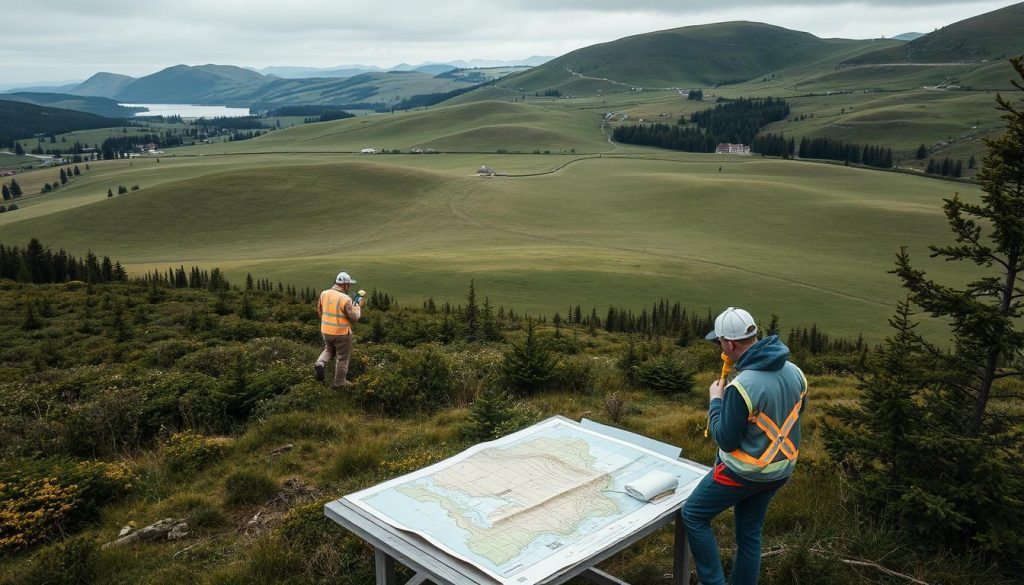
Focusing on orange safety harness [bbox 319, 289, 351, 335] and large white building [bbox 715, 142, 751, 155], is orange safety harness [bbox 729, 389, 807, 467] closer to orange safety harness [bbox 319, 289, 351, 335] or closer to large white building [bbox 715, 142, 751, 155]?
orange safety harness [bbox 319, 289, 351, 335]

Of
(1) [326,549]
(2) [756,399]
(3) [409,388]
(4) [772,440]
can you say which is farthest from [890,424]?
(3) [409,388]

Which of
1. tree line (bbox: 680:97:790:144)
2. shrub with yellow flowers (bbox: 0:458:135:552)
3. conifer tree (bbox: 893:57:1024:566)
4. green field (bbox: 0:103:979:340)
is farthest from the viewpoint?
tree line (bbox: 680:97:790:144)

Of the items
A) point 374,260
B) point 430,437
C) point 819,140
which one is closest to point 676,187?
point 374,260

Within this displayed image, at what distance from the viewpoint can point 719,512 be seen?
536 centimetres

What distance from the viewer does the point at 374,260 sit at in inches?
2154

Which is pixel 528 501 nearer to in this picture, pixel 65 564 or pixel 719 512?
pixel 719 512

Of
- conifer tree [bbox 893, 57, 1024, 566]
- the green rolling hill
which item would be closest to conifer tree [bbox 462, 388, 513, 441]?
conifer tree [bbox 893, 57, 1024, 566]

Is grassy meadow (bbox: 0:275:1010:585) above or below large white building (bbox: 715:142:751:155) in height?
below

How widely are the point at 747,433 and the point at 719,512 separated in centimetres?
73

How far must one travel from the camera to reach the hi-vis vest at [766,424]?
16.7ft

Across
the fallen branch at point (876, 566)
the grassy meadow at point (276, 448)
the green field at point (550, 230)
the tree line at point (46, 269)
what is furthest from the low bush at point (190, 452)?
the tree line at point (46, 269)

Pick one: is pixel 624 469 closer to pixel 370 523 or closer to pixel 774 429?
pixel 774 429

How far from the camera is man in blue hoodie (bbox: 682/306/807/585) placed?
16.8 feet

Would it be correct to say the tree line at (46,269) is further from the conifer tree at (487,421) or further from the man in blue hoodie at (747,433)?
the man in blue hoodie at (747,433)
